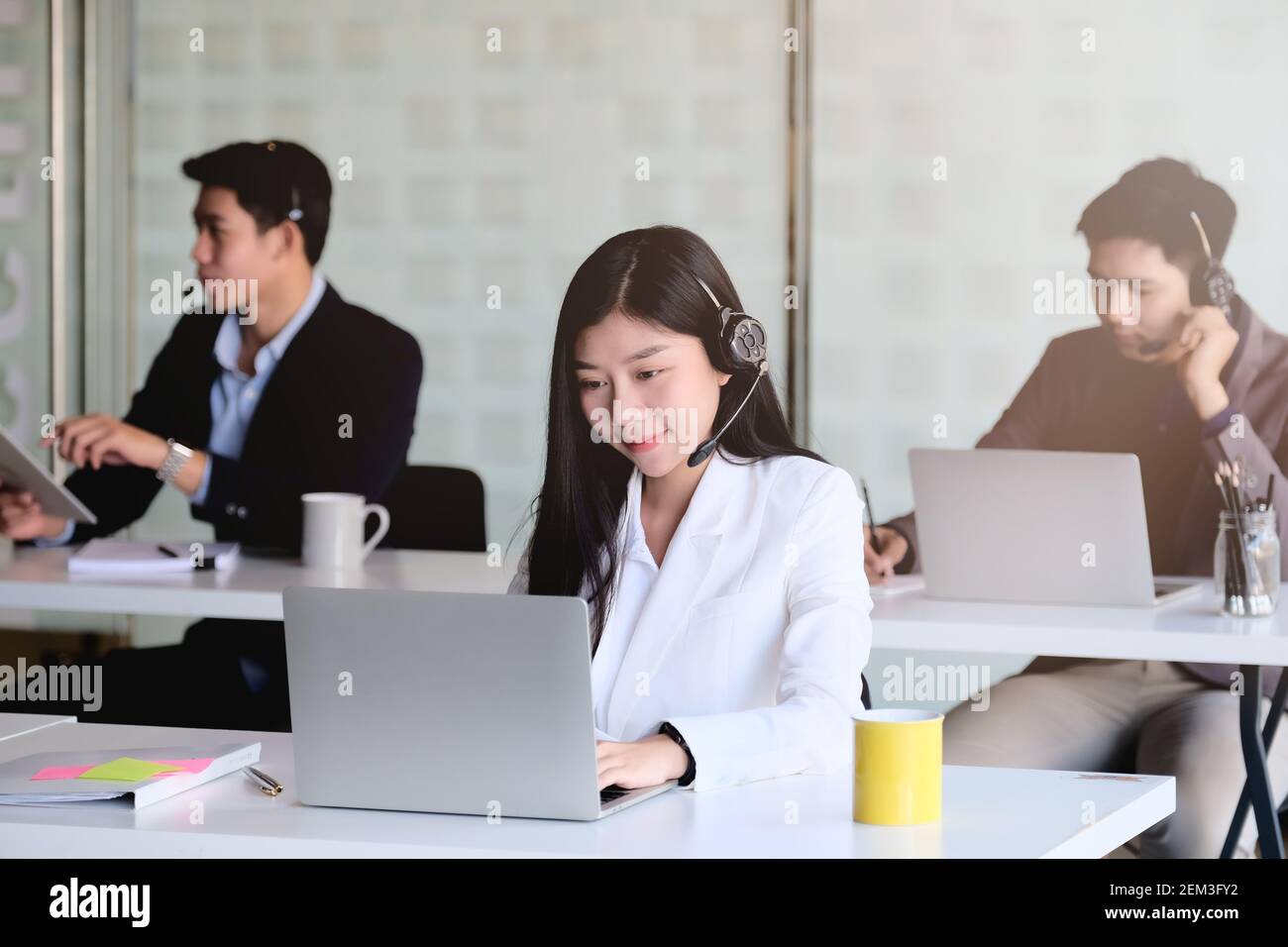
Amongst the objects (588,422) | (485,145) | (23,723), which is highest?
(485,145)

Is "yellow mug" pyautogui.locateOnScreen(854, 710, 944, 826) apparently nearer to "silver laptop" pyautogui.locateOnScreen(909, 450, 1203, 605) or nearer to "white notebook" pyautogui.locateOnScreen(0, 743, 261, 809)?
"white notebook" pyautogui.locateOnScreen(0, 743, 261, 809)

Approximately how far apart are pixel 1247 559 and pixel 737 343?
3.63 feet

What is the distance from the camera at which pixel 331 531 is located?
3.14 metres

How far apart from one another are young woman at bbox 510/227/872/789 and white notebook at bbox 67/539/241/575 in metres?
1.16

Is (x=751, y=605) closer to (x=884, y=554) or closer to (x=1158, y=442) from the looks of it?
(x=884, y=554)

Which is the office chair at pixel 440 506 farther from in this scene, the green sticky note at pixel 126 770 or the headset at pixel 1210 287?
the green sticky note at pixel 126 770

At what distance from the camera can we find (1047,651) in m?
2.51

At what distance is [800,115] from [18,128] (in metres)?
2.35

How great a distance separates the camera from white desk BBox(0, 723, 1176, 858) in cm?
138

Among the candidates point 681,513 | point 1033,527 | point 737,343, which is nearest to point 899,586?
point 1033,527

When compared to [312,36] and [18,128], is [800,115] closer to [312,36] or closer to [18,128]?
[312,36]

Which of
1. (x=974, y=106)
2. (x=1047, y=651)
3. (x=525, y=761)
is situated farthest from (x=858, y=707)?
(x=974, y=106)

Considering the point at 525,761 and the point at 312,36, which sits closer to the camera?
the point at 525,761

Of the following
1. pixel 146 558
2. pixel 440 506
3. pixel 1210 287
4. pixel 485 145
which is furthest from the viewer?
pixel 485 145
